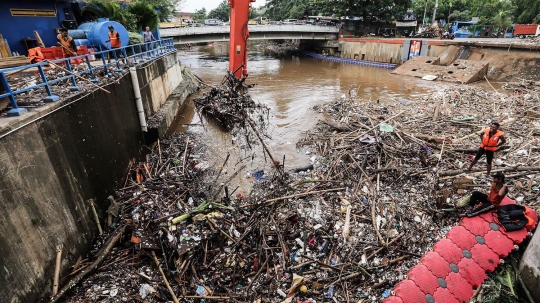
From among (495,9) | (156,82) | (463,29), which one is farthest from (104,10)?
(495,9)

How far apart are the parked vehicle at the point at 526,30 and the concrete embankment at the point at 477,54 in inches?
331

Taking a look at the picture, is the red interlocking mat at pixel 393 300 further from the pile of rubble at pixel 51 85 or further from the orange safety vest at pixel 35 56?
the orange safety vest at pixel 35 56

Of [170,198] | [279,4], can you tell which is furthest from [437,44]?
[279,4]

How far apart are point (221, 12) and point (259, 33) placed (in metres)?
53.1

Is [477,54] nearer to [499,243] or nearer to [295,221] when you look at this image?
[499,243]

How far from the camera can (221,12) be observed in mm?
74625

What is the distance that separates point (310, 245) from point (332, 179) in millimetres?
2282

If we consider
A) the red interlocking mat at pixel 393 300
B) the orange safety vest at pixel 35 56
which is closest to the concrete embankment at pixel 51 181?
the orange safety vest at pixel 35 56

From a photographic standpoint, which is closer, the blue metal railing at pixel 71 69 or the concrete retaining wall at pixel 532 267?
the blue metal railing at pixel 71 69

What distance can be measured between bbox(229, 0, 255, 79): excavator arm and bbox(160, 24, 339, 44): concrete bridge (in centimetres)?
1655

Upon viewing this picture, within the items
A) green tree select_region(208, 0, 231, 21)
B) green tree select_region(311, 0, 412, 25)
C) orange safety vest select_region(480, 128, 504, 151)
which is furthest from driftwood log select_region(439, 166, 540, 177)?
green tree select_region(208, 0, 231, 21)

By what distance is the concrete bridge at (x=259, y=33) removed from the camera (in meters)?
25.5

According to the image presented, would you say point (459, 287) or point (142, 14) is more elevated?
point (142, 14)

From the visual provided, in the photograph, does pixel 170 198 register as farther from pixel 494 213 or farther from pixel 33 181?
pixel 494 213
